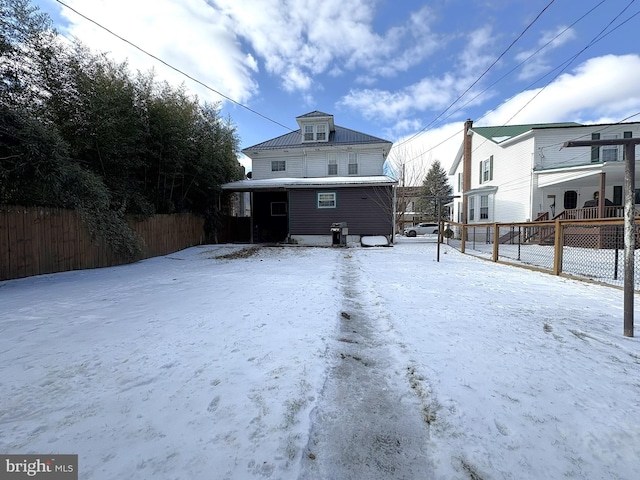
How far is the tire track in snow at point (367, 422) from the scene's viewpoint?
1442 mm

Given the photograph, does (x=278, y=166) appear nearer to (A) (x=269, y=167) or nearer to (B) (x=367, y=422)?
(A) (x=269, y=167)

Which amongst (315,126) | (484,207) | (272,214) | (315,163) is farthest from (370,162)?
(484,207)

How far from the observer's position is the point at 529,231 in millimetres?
14836

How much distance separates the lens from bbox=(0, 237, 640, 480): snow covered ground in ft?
4.88

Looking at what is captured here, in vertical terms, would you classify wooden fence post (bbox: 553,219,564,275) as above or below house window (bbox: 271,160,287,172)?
below

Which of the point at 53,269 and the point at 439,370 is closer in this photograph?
the point at 439,370

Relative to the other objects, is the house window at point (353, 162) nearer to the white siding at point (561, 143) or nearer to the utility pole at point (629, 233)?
the white siding at point (561, 143)

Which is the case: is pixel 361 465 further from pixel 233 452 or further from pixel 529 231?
pixel 529 231

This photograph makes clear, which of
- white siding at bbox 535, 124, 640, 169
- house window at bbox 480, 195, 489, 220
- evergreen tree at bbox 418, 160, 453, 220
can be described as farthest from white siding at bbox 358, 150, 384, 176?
evergreen tree at bbox 418, 160, 453, 220

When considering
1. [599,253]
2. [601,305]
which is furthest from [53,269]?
[599,253]

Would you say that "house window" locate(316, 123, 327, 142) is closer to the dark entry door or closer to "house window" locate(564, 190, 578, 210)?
the dark entry door

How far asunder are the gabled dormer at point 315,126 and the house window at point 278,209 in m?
4.26

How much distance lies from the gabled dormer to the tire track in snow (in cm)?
1691

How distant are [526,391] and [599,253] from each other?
435 inches
